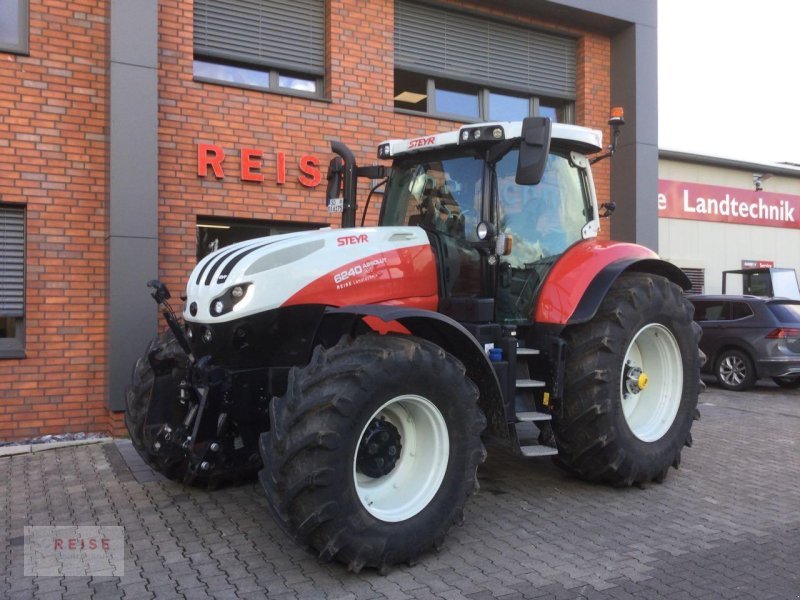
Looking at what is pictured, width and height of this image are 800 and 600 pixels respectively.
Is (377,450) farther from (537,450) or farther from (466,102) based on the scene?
(466,102)

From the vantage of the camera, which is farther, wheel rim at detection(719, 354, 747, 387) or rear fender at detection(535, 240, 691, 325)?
wheel rim at detection(719, 354, 747, 387)

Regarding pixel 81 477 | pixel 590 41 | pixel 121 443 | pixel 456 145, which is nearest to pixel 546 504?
pixel 456 145

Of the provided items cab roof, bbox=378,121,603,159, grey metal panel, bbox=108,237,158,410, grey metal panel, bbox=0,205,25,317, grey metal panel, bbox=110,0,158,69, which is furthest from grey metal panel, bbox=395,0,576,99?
grey metal panel, bbox=0,205,25,317

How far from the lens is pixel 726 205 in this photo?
16.3 meters

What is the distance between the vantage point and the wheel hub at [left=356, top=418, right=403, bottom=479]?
387 cm

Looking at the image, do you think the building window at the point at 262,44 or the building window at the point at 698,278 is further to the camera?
the building window at the point at 698,278

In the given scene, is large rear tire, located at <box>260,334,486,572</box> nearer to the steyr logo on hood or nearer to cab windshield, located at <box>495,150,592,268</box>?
the steyr logo on hood

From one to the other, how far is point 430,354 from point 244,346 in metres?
1.11

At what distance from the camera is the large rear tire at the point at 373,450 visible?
11.3 ft

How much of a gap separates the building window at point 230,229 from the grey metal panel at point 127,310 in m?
0.79

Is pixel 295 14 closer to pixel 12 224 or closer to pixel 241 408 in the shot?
pixel 12 224

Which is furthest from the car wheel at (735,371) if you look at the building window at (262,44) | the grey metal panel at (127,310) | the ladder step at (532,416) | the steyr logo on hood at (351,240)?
the grey metal panel at (127,310)

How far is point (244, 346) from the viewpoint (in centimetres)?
414

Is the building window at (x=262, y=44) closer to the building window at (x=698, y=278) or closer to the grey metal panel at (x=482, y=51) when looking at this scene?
the grey metal panel at (x=482, y=51)
